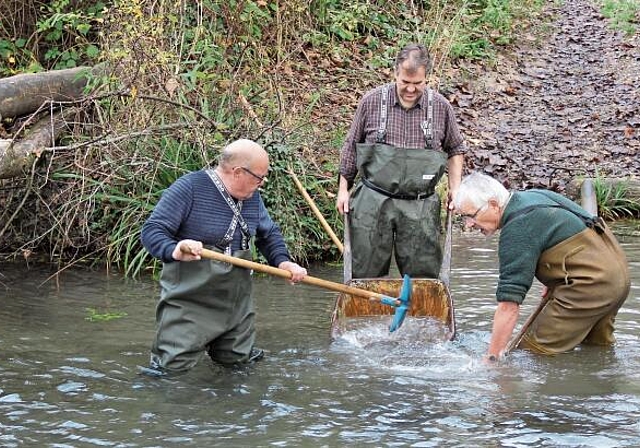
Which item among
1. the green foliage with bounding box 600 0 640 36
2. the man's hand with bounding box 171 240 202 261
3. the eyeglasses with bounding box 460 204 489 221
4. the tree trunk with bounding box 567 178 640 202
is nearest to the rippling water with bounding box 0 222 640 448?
the man's hand with bounding box 171 240 202 261

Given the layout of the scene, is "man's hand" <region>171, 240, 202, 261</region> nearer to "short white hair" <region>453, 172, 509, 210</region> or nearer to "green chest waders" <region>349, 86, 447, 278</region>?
"short white hair" <region>453, 172, 509, 210</region>

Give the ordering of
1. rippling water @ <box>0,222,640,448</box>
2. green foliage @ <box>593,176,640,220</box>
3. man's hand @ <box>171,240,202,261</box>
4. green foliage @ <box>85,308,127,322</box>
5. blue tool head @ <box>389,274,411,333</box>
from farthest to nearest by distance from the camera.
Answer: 1. green foliage @ <box>593,176,640,220</box>
2. green foliage @ <box>85,308,127,322</box>
3. blue tool head @ <box>389,274,411,333</box>
4. man's hand @ <box>171,240,202,261</box>
5. rippling water @ <box>0,222,640,448</box>

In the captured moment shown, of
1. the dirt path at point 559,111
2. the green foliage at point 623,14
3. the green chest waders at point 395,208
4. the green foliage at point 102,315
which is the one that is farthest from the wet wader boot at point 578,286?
the green foliage at point 623,14

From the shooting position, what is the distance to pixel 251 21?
1114 centimetres

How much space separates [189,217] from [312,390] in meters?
1.21

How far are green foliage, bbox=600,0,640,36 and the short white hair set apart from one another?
14004mm

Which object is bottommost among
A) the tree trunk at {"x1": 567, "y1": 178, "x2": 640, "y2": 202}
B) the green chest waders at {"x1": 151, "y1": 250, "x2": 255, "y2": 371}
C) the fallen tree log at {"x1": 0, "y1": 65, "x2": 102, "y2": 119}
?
the green chest waders at {"x1": 151, "y1": 250, "x2": 255, "y2": 371}

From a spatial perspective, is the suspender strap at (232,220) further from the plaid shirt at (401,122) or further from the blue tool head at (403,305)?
the plaid shirt at (401,122)

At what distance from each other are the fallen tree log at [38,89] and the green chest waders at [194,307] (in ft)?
12.4

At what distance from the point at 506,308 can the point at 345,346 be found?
1396 millimetres

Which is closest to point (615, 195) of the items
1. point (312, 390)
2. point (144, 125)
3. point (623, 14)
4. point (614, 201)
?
point (614, 201)

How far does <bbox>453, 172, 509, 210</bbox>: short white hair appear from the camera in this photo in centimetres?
536

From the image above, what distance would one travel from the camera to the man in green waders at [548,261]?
17.7 ft

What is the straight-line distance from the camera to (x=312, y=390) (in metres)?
5.65
